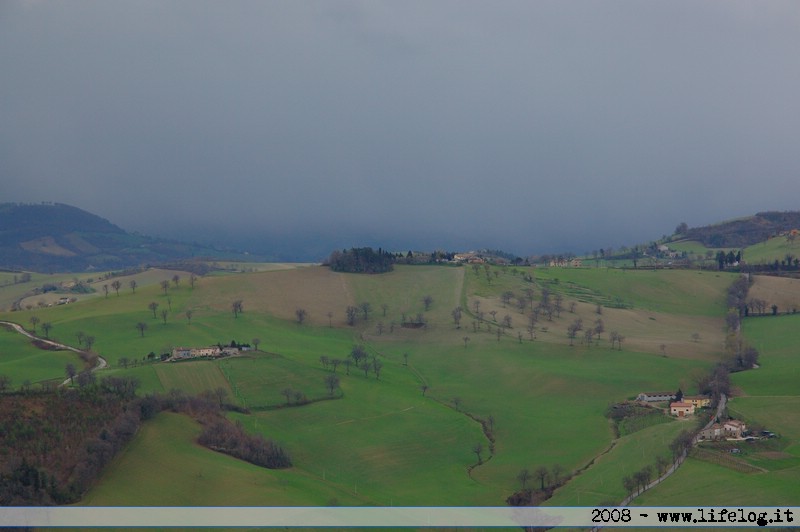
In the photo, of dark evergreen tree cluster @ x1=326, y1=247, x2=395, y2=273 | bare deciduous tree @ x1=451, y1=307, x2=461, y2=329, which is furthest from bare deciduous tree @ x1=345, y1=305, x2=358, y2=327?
dark evergreen tree cluster @ x1=326, y1=247, x2=395, y2=273

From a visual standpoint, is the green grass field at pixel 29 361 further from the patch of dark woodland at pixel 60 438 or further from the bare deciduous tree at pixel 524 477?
the bare deciduous tree at pixel 524 477

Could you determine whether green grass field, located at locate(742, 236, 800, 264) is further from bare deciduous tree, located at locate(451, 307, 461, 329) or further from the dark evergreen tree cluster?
bare deciduous tree, located at locate(451, 307, 461, 329)

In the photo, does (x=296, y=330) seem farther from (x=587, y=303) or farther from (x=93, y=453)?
(x=93, y=453)

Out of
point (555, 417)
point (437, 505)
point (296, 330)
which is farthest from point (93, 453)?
point (296, 330)

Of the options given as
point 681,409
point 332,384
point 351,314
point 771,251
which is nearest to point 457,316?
point 351,314

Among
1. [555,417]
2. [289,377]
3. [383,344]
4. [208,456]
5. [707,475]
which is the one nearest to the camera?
[707,475]
